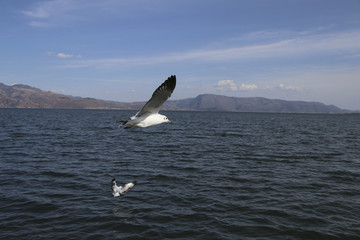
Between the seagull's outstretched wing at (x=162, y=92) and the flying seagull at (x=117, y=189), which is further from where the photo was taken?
the flying seagull at (x=117, y=189)

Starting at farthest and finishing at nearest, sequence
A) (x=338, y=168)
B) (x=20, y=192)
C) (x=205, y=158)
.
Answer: (x=205, y=158) < (x=338, y=168) < (x=20, y=192)

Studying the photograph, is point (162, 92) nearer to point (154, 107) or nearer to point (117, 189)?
point (154, 107)

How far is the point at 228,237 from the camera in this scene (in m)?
10.3

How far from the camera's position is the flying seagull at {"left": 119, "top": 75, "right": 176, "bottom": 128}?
1086cm

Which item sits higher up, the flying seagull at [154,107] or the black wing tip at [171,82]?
the black wing tip at [171,82]

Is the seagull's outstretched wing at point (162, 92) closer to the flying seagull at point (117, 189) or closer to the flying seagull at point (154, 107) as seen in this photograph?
the flying seagull at point (154, 107)

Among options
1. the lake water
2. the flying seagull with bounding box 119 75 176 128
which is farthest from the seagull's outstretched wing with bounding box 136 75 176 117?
the lake water

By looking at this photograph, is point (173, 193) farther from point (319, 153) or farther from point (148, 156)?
point (319, 153)

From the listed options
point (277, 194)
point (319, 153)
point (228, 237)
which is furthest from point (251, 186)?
point (319, 153)

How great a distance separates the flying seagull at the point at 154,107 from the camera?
Result: 1086 centimetres

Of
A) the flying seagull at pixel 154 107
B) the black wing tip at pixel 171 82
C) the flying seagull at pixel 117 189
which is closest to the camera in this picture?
the black wing tip at pixel 171 82

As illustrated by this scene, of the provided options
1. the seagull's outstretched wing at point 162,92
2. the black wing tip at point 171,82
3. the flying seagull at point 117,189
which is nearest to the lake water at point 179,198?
the flying seagull at point 117,189

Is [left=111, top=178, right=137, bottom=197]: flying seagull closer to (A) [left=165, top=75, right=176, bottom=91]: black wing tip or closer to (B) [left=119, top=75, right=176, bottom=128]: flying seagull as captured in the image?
(B) [left=119, top=75, right=176, bottom=128]: flying seagull

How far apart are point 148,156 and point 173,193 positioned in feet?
36.4
